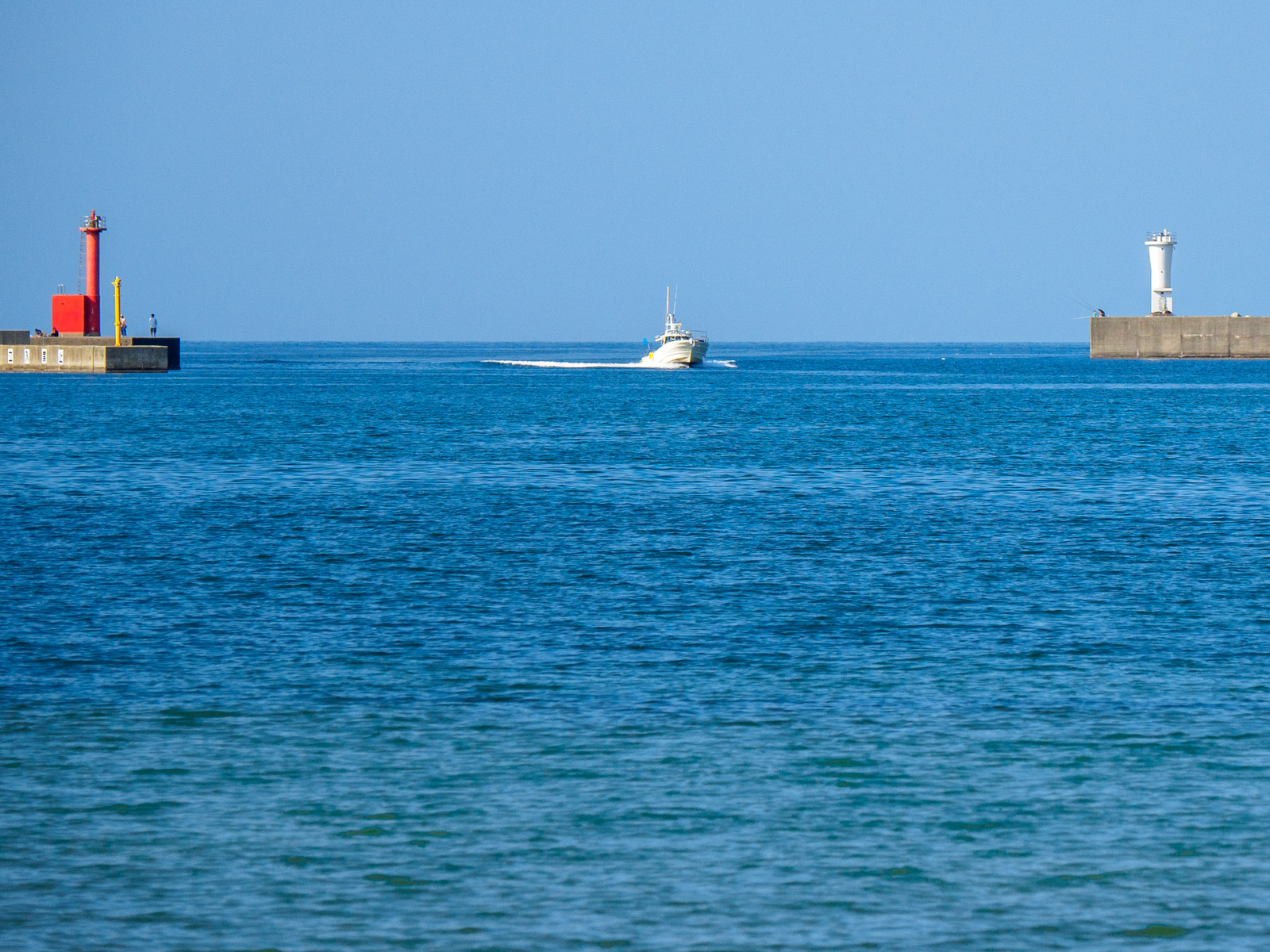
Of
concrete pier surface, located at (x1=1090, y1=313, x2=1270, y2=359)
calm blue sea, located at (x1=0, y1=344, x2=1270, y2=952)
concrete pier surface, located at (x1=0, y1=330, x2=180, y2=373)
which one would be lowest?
calm blue sea, located at (x1=0, y1=344, x2=1270, y2=952)

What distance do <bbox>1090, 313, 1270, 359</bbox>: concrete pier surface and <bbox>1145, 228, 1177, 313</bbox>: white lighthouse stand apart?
1.55m

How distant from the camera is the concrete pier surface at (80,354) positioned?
132 meters

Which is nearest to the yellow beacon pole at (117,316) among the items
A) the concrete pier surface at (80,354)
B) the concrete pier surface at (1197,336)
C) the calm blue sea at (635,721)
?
the concrete pier surface at (80,354)

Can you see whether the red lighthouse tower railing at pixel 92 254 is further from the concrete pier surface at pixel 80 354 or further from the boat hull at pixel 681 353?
the boat hull at pixel 681 353

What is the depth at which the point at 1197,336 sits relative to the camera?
6521 inches

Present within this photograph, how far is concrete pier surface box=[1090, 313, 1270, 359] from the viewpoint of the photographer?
163750 millimetres

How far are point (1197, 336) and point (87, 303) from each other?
111318 millimetres

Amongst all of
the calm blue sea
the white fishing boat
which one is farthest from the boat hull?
the calm blue sea

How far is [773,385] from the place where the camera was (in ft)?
450

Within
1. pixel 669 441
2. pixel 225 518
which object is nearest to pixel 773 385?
pixel 669 441

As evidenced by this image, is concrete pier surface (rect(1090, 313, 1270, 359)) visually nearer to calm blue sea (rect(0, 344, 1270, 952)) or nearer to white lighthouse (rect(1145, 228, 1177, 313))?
white lighthouse (rect(1145, 228, 1177, 313))

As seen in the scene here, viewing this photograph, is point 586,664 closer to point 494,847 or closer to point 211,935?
point 494,847

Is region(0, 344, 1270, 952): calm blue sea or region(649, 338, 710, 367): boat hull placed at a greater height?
region(649, 338, 710, 367): boat hull

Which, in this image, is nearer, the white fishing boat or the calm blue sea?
the calm blue sea
